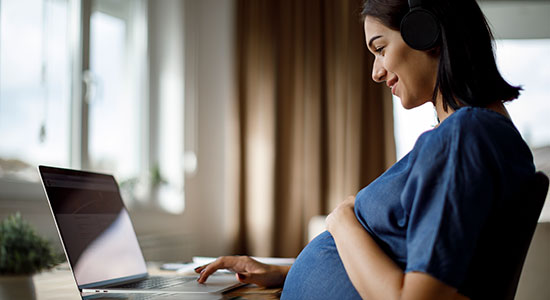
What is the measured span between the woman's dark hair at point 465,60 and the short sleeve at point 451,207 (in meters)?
0.19

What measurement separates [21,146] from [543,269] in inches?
84.6

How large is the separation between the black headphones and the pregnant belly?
363 millimetres

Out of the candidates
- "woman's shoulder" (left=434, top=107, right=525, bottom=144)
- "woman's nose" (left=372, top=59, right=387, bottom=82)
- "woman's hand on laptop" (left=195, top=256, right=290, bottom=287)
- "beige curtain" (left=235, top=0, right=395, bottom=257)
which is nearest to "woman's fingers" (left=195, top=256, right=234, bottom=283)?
"woman's hand on laptop" (left=195, top=256, right=290, bottom=287)

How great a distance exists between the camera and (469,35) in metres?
0.97

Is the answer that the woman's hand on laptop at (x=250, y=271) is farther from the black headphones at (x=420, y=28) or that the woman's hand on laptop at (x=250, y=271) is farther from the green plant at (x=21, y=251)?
the black headphones at (x=420, y=28)

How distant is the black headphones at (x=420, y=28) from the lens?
0.96 meters

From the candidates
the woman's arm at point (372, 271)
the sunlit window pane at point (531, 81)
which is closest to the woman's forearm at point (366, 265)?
the woman's arm at point (372, 271)

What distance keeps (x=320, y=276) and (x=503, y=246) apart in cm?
29

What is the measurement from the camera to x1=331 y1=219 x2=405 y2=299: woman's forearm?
0.80 m

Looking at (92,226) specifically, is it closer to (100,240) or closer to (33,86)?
(100,240)

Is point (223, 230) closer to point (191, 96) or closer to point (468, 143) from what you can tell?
point (191, 96)

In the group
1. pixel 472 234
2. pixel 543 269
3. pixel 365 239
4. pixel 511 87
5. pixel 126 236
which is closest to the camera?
pixel 472 234

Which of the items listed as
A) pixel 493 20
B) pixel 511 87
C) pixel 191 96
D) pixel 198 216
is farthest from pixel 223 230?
pixel 511 87

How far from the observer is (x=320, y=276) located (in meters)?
0.93
